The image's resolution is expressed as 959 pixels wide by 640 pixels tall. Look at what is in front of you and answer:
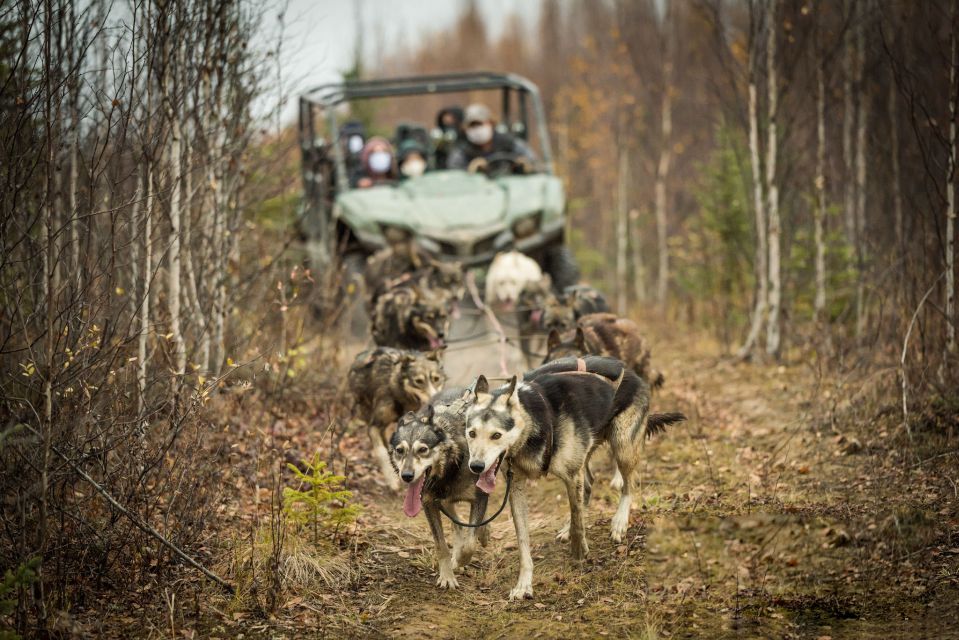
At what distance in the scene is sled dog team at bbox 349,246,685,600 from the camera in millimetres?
5125

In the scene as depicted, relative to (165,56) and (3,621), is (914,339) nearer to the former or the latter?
(165,56)

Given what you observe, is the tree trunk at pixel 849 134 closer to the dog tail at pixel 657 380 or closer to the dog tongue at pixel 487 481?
the dog tail at pixel 657 380

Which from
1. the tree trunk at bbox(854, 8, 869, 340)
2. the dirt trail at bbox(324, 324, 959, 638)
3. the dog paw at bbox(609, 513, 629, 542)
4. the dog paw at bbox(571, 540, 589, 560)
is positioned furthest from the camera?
the tree trunk at bbox(854, 8, 869, 340)

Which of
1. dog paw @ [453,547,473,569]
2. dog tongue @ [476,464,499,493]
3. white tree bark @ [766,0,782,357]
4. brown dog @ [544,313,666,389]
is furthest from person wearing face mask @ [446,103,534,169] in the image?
dog tongue @ [476,464,499,493]

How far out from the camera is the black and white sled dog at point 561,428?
502 cm

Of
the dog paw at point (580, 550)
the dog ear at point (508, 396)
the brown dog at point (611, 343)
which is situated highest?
the dog ear at point (508, 396)

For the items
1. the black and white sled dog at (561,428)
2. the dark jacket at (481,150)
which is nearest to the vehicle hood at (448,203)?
the dark jacket at (481,150)

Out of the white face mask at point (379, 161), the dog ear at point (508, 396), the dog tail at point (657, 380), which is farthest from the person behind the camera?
the white face mask at point (379, 161)

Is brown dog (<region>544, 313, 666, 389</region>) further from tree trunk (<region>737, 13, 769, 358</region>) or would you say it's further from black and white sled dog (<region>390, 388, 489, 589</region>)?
tree trunk (<region>737, 13, 769, 358</region>)

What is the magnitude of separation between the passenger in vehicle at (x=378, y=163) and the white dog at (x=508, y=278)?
3025 millimetres

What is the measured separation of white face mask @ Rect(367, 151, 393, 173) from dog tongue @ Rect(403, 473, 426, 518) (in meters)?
9.06

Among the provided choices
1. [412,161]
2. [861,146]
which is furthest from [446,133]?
[861,146]

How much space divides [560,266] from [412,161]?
289cm

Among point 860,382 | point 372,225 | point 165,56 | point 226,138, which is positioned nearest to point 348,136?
point 372,225
